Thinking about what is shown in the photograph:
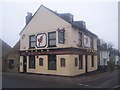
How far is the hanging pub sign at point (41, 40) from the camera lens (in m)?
29.8

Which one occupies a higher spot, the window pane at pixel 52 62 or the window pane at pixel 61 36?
the window pane at pixel 61 36

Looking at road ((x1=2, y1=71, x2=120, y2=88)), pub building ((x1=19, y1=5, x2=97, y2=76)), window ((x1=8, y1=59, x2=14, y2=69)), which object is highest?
pub building ((x1=19, y1=5, x2=97, y2=76))

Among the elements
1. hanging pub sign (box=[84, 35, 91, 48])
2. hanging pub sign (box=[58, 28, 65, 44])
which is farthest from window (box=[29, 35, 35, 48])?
hanging pub sign (box=[84, 35, 91, 48])

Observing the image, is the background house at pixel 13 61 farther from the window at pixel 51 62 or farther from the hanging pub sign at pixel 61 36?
the hanging pub sign at pixel 61 36

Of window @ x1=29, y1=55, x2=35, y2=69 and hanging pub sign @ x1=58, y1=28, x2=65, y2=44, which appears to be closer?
hanging pub sign @ x1=58, y1=28, x2=65, y2=44

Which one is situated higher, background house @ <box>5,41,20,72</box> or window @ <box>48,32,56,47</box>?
window @ <box>48,32,56,47</box>

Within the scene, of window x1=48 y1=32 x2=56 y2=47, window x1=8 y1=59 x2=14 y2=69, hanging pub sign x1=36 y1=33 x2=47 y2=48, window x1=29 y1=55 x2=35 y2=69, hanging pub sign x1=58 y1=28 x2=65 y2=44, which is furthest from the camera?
window x1=8 y1=59 x2=14 y2=69

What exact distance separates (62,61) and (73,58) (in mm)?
1373

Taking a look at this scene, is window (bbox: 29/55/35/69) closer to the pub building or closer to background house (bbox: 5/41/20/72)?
the pub building

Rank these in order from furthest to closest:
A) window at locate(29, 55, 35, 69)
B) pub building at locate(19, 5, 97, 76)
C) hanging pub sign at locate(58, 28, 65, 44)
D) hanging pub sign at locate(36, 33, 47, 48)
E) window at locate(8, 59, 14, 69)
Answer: window at locate(8, 59, 14, 69) < window at locate(29, 55, 35, 69) < hanging pub sign at locate(36, 33, 47, 48) < pub building at locate(19, 5, 97, 76) < hanging pub sign at locate(58, 28, 65, 44)

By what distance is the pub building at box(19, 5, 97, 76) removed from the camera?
27109mm

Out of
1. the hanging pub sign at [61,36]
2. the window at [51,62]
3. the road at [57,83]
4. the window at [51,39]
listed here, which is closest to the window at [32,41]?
the window at [51,39]

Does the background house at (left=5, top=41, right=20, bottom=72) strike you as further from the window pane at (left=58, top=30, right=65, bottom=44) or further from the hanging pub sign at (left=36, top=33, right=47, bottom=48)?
the window pane at (left=58, top=30, right=65, bottom=44)

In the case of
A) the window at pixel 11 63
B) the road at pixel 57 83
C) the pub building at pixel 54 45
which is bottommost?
the road at pixel 57 83
